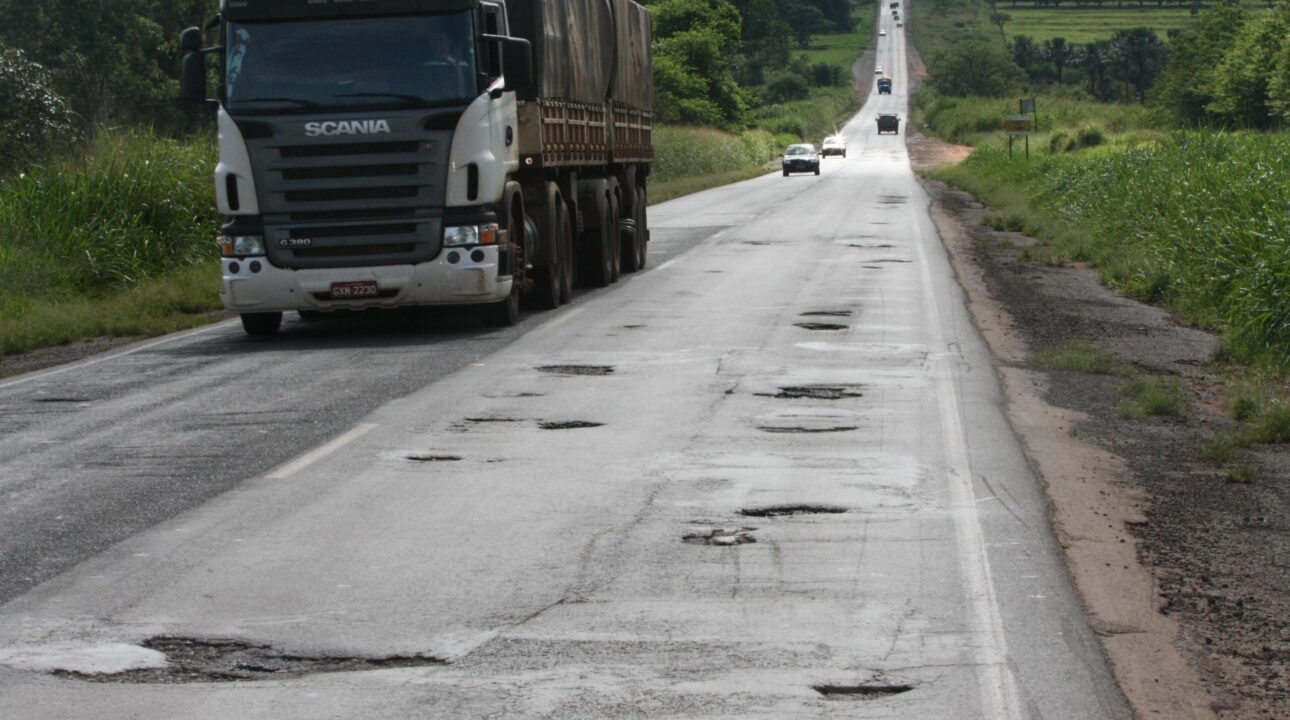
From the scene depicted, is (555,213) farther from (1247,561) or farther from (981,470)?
(1247,561)

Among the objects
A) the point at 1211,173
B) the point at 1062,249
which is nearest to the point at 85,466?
the point at 1211,173

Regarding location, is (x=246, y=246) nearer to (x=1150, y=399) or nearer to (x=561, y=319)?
(x=561, y=319)

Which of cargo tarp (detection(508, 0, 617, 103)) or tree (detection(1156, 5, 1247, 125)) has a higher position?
tree (detection(1156, 5, 1247, 125))

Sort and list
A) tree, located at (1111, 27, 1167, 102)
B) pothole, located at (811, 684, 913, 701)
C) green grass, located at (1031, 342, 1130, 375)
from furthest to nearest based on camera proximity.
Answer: tree, located at (1111, 27, 1167, 102) < green grass, located at (1031, 342, 1130, 375) < pothole, located at (811, 684, 913, 701)

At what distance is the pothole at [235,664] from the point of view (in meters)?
5.68

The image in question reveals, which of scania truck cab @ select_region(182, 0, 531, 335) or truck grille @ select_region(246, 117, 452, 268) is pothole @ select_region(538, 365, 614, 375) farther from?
truck grille @ select_region(246, 117, 452, 268)

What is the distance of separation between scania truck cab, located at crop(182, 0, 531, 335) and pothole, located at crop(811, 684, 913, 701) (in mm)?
10208

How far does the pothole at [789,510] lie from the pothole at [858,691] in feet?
8.36

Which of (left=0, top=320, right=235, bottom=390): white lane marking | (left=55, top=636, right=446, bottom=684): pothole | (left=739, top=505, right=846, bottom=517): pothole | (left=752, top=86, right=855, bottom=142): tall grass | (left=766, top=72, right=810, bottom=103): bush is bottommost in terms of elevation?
(left=739, top=505, right=846, bottom=517): pothole

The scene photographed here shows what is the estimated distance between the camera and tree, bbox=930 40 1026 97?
5694 inches

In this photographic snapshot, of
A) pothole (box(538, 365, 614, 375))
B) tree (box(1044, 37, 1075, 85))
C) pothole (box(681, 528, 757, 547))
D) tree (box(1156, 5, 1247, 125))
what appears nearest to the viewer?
pothole (box(681, 528, 757, 547))

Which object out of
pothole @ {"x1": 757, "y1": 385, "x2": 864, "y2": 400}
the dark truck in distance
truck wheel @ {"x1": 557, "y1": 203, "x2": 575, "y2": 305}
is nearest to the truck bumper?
the dark truck in distance

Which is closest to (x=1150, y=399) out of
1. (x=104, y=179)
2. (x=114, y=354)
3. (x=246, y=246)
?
(x=246, y=246)

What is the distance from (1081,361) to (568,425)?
16.4 ft
